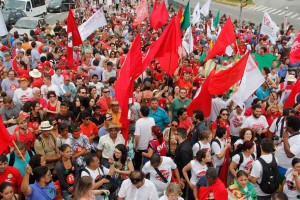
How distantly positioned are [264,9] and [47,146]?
138 ft

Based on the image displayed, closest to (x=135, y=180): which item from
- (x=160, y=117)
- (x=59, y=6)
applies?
(x=160, y=117)

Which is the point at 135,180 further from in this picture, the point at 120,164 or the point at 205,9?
the point at 205,9

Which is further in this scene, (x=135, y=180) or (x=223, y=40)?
(x=223, y=40)

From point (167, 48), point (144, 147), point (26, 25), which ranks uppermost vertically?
point (167, 48)

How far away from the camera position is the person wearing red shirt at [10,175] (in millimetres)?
5354

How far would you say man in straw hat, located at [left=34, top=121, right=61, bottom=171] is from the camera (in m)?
6.33

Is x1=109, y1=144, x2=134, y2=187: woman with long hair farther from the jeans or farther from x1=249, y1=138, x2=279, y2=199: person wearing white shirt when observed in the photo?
x1=249, y1=138, x2=279, y2=199: person wearing white shirt

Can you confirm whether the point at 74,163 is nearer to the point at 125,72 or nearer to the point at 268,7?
the point at 125,72

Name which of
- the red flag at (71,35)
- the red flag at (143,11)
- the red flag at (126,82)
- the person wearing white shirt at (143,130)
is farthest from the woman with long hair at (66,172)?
the red flag at (143,11)

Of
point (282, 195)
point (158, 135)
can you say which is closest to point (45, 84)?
point (158, 135)

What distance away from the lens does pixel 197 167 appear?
5941mm

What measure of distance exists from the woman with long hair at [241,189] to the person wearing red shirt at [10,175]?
2835 millimetres

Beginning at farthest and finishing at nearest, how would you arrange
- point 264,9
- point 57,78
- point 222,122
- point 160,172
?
point 264,9 → point 57,78 → point 222,122 → point 160,172

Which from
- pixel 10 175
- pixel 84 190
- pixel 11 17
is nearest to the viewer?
pixel 84 190
